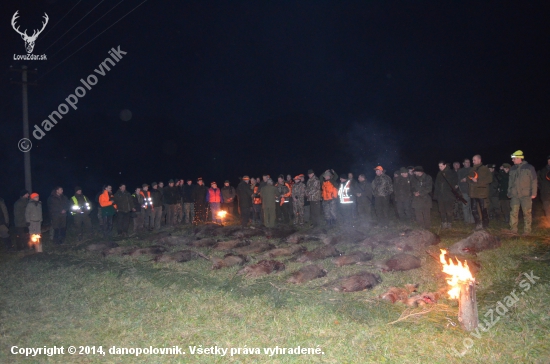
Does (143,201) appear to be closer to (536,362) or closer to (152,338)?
(152,338)

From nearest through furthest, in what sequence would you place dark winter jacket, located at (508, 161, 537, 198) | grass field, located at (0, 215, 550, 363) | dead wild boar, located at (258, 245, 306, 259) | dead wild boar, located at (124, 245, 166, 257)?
grass field, located at (0, 215, 550, 363) < dark winter jacket, located at (508, 161, 537, 198) < dead wild boar, located at (258, 245, 306, 259) < dead wild boar, located at (124, 245, 166, 257)

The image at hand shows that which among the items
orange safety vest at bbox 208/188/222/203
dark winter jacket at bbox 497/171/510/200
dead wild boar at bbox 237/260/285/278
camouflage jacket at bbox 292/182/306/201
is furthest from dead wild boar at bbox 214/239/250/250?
dark winter jacket at bbox 497/171/510/200

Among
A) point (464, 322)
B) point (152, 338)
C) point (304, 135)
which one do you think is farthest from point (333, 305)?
point (304, 135)

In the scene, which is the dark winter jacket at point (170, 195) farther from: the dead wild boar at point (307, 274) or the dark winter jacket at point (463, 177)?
the dark winter jacket at point (463, 177)

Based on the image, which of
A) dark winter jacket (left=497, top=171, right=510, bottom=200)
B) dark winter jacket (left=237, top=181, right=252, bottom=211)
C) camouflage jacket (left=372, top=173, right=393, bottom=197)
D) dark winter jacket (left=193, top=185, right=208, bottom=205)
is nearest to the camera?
dark winter jacket (left=497, top=171, right=510, bottom=200)

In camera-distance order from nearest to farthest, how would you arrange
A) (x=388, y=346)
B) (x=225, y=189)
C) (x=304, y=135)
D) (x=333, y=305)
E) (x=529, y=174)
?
1. (x=388, y=346)
2. (x=333, y=305)
3. (x=529, y=174)
4. (x=225, y=189)
5. (x=304, y=135)

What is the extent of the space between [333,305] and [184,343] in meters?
2.40

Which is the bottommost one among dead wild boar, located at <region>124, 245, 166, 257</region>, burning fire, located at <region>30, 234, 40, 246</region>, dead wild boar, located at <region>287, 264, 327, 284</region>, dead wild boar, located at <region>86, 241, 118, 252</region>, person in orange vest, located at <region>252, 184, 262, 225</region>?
dead wild boar, located at <region>287, 264, 327, 284</region>

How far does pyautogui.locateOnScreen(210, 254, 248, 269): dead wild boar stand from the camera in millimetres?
9273

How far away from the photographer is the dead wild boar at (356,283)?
23.4ft

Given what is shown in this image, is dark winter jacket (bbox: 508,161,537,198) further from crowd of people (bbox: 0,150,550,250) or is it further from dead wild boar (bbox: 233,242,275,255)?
dead wild boar (bbox: 233,242,275,255)

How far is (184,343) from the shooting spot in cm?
527

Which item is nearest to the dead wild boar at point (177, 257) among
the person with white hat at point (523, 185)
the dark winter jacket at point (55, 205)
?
the dark winter jacket at point (55, 205)

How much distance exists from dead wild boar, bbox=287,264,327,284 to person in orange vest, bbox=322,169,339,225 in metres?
6.24
